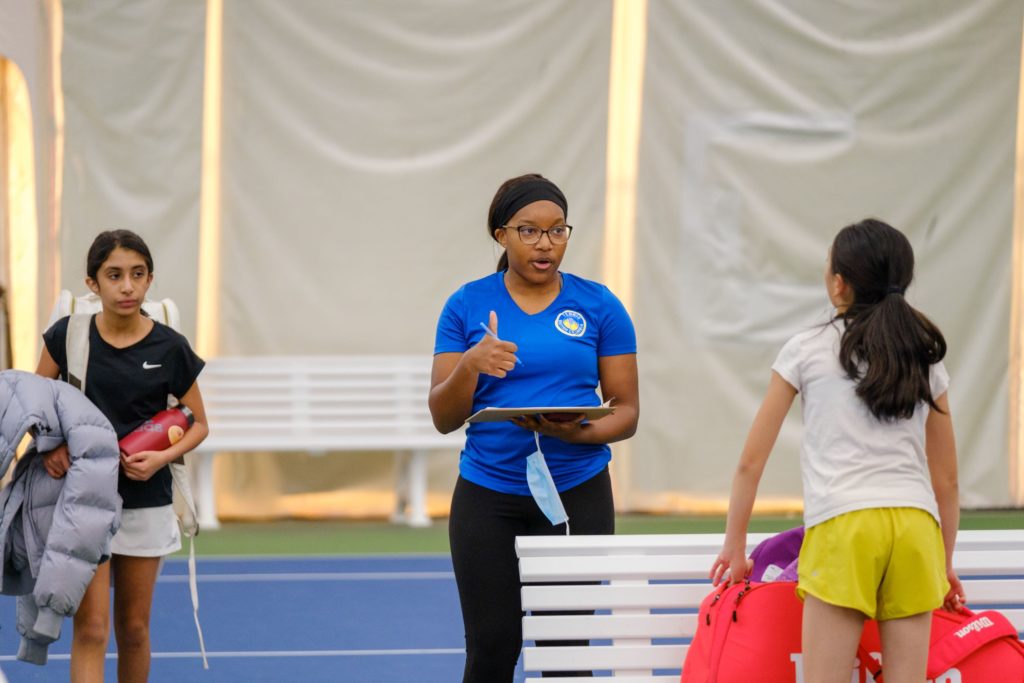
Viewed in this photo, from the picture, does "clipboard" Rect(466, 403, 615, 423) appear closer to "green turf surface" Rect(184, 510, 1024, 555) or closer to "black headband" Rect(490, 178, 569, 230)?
"black headband" Rect(490, 178, 569, 230)

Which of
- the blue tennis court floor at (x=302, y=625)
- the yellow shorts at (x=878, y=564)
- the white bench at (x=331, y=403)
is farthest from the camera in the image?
the white bench at (x=331, y=403)

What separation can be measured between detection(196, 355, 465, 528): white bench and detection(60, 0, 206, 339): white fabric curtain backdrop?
784 millimetres

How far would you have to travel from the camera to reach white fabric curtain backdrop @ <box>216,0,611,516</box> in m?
10.3

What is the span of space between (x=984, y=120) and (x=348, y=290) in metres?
5.11

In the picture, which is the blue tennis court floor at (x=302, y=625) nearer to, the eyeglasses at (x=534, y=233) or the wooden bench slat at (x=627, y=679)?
the wooden bench slat at (x=627, y=679)

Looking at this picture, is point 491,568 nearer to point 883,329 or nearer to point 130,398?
point 883,329

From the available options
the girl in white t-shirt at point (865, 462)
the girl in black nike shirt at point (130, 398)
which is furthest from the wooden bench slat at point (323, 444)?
the girl in white t-shirt at point (865, 462)

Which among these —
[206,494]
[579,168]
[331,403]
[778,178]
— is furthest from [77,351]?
[778,178]

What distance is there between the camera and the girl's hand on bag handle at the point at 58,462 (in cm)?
425

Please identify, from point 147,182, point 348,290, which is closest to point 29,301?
point 147,182

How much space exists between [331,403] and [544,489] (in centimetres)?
682

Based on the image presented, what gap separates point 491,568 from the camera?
12.4ft

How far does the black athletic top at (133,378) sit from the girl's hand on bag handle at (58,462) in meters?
0.23

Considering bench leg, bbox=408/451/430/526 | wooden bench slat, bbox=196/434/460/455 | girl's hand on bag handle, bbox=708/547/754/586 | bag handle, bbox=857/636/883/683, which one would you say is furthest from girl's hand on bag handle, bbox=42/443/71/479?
bench leg, bbox=408/451/430/526
